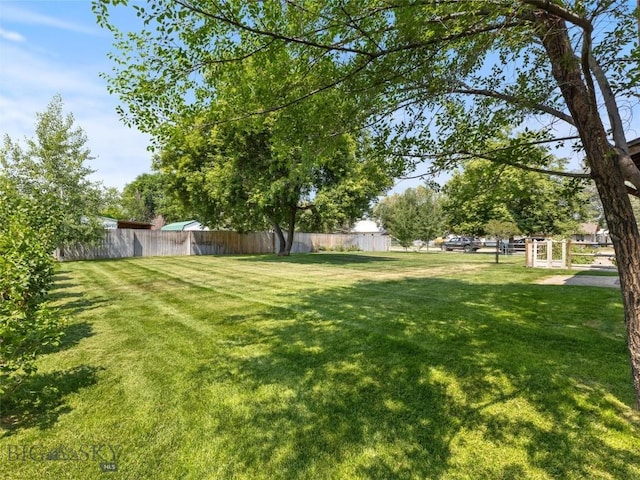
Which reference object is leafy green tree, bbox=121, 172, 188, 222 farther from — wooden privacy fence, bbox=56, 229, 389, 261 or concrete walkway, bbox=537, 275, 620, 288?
concrete walkway, bbox=537, 275, 620, 288

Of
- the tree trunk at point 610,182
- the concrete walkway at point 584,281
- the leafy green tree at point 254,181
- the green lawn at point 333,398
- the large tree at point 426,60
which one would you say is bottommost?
the green lawn at point 333,398

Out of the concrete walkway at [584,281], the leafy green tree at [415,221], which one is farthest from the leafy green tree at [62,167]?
the leafy green tree at [415,221]

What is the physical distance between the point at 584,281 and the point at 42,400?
1127 cm

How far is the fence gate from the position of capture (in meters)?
13.3

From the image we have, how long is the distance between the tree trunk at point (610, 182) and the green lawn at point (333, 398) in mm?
843

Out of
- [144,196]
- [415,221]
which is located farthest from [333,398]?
[144,196]

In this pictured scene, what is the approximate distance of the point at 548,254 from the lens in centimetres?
1341

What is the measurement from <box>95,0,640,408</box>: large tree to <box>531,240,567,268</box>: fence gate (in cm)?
1132

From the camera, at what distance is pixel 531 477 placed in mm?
2029

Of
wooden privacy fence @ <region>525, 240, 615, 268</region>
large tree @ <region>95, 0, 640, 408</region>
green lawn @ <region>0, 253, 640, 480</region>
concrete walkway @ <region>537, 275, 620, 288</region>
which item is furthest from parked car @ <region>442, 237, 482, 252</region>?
large tree @ <region>95, 0, 640, 408</region>

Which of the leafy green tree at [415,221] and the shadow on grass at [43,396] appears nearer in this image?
the shadow on grass at [43,396]

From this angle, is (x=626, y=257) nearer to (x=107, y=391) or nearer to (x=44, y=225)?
(x=107, y=391)

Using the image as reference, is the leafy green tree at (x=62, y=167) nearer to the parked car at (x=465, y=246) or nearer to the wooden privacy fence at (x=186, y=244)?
the wooden privacy fence at (x=186, y=244)

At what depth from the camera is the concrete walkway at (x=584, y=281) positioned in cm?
866
